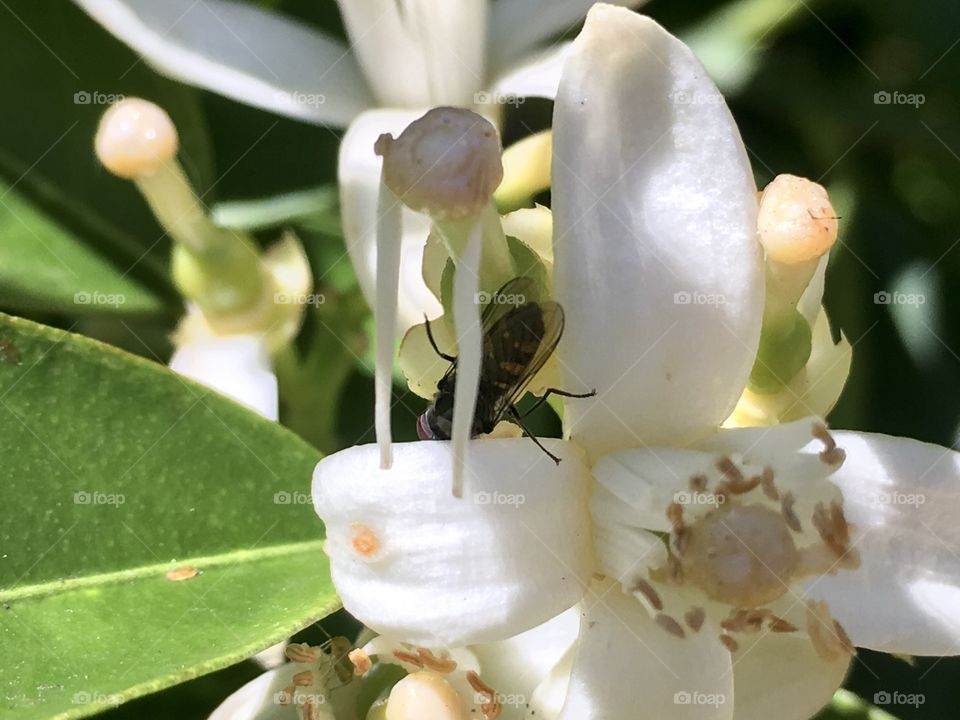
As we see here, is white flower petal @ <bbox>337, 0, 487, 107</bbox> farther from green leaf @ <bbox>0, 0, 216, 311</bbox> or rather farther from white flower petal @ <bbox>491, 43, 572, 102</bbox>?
green leaf @ <bbox>0, 0, 216, 311</bbox>

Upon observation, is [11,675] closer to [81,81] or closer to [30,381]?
[30,381]

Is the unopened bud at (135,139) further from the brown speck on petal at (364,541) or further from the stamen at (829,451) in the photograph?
the stamen at (829,451)

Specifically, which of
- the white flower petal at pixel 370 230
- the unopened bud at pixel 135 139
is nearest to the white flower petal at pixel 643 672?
the white flower petal at pixel 370 230

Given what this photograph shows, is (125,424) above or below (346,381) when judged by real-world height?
above

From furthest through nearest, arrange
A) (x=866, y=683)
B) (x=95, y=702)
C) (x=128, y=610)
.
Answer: (x=866, y=683) < (x=128, y=610) < (x=95, y=702)

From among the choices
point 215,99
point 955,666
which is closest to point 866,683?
point 955,666

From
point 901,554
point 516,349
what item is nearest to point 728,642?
point 901,554

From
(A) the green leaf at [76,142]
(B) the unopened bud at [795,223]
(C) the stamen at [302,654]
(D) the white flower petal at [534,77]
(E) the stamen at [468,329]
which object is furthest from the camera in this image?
(A) the green leaf at [76,142]

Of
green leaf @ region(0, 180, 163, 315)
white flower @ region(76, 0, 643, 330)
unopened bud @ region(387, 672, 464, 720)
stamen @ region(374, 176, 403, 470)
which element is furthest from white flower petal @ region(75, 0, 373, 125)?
unopened bud @ region(387, 672, 464, 720)
